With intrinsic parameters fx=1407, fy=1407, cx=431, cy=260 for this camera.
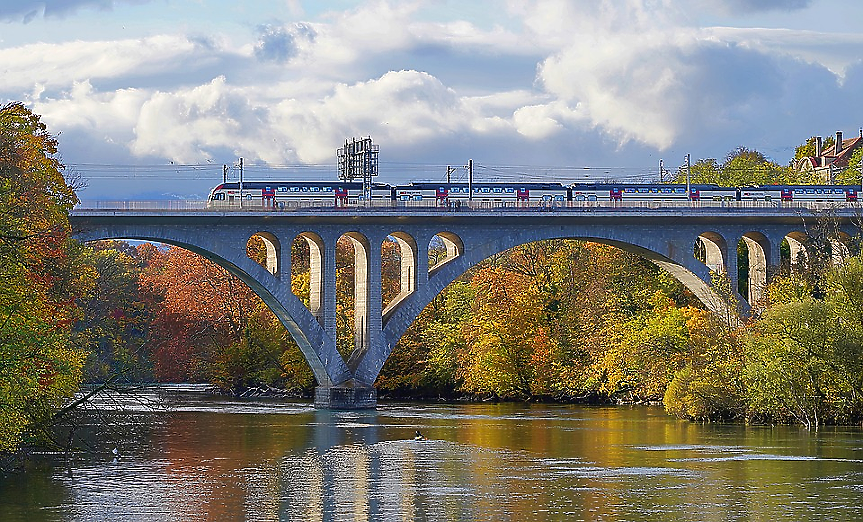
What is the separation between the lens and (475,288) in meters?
77.6

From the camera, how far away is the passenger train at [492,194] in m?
64.2

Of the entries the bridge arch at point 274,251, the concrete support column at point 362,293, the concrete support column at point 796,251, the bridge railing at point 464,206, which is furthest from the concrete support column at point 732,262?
the bridge arch at point 274,251

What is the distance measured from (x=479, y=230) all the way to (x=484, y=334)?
34.5 feet

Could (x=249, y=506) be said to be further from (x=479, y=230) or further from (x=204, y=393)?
(x=204, y=393)

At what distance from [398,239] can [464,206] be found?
368 cm

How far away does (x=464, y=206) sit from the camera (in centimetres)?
6462

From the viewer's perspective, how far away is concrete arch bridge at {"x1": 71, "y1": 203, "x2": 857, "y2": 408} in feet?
201

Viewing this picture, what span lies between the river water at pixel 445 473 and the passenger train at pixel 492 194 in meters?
11.3

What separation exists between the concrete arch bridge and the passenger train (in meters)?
1.01

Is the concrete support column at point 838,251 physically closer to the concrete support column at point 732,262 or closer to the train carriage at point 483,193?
the concrete support column at point 732,262

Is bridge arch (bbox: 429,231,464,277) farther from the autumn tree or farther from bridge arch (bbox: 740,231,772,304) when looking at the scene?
the autumn tree

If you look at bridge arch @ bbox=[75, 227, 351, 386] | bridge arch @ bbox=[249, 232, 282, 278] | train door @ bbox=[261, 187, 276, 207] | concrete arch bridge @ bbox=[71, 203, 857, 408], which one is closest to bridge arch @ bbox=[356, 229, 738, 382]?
concrete arch bridge @ bbox=[71, 203, 857, 408]

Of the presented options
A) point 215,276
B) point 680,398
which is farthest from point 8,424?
point 215,276

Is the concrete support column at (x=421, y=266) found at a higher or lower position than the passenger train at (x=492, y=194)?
lower
